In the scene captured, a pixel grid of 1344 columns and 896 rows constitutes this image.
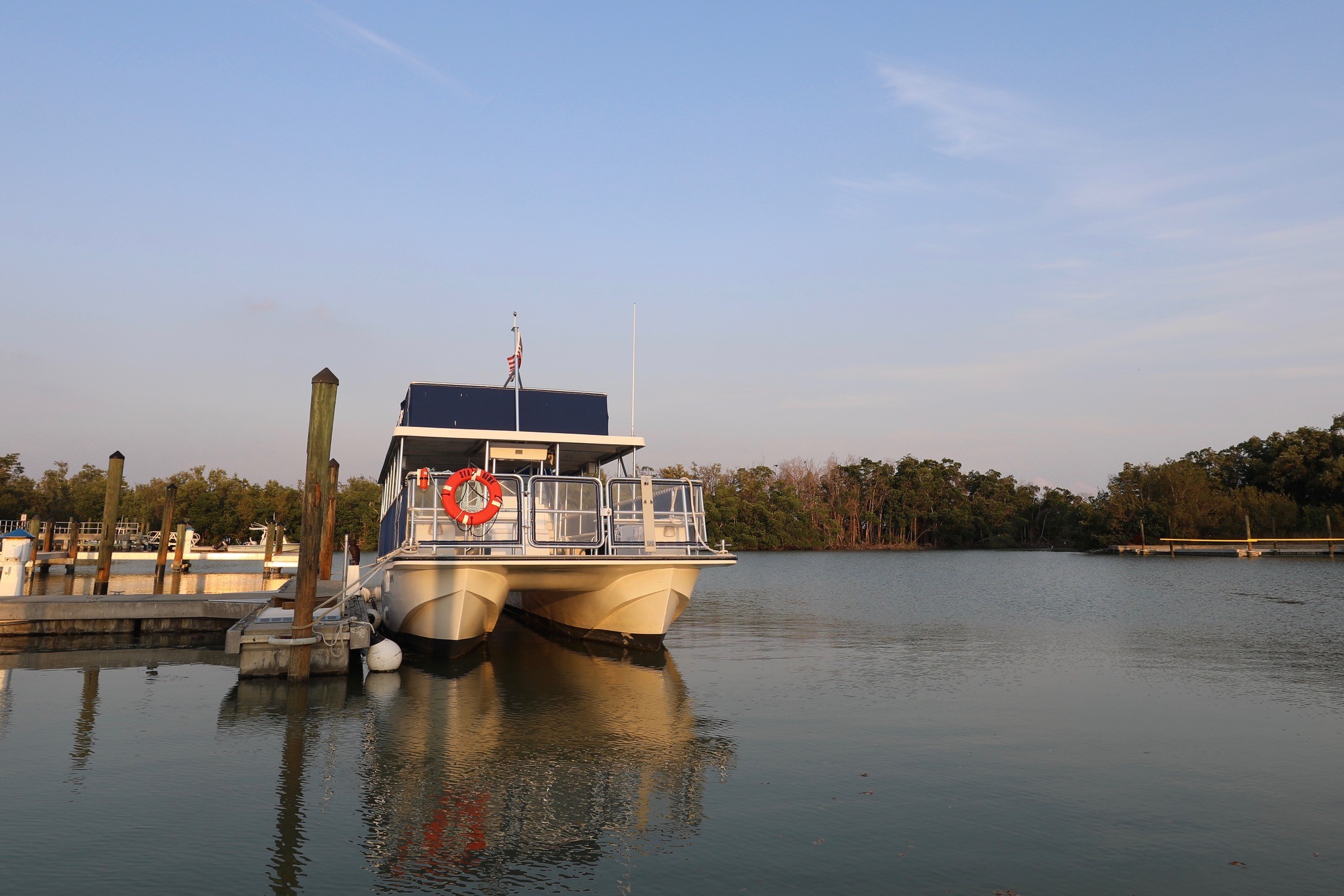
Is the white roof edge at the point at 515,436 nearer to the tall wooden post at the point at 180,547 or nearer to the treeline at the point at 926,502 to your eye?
the tall wooden post at the point at 180,547

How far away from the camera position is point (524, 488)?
12547mm

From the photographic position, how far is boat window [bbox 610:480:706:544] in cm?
1275

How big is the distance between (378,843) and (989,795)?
14.2 feet

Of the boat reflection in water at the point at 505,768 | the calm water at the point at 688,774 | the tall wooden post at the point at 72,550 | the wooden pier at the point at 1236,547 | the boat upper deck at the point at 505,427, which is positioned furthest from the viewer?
the wooden pier at the point at 1236,547

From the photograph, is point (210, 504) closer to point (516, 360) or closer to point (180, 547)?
point (180, 547)

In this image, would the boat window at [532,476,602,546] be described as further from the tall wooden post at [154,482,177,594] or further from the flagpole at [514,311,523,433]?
the tall wooden post at [154,482,177,594]

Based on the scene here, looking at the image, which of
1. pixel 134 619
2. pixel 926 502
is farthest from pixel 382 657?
pixel 926 502

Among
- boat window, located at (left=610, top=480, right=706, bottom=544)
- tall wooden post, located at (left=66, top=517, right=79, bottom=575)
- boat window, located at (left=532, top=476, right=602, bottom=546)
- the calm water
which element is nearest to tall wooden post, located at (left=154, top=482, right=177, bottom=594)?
the calm water

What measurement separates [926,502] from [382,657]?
8178 cm

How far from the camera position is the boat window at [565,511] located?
12352 mm

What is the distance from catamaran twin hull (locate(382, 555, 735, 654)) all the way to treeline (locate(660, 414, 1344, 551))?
4666 cm

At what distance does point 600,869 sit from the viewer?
496 cm

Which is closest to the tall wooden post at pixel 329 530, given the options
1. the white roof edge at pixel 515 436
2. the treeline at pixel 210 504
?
the white roof edge at pixel 515 436

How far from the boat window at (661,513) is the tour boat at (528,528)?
0.06 feet
